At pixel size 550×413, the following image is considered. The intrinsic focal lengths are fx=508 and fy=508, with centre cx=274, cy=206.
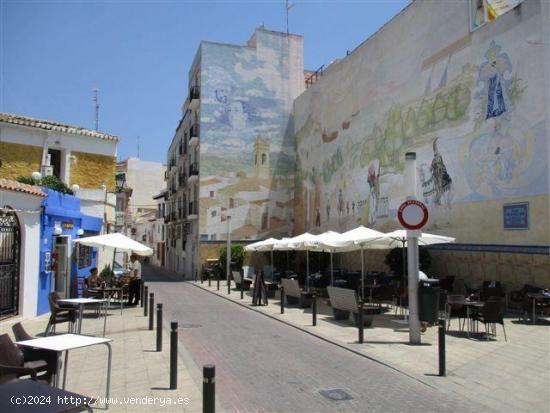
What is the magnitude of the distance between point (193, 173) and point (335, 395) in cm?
3428

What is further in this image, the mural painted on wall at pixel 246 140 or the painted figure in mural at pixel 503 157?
the mural painted on wall at pixel 246 140

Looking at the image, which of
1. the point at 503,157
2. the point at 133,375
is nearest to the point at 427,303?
the point at 133,375

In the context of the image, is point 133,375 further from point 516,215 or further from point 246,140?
point 246,140

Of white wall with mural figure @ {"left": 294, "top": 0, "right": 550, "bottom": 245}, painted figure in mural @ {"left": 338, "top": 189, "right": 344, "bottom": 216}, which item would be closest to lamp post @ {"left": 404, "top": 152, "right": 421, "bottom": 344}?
white wall with mural figure @ {"left": 294, "top": 0, "right": 550, "bottom": 245}

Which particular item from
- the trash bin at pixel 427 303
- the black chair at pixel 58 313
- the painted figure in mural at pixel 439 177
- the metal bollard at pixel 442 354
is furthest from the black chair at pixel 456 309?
the black chair at pixel 58 313

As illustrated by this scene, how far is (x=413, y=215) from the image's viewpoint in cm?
1083

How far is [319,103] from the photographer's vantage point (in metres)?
35.1

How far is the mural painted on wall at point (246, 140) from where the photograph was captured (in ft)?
127

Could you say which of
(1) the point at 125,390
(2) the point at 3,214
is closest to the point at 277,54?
(2) the point at 3,214

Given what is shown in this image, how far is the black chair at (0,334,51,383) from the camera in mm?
5250

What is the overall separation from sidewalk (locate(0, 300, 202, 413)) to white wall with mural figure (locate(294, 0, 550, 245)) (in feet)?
40.0

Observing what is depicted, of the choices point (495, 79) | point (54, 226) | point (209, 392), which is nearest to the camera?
point (209, 392)

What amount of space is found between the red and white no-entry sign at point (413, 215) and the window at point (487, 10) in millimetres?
11429

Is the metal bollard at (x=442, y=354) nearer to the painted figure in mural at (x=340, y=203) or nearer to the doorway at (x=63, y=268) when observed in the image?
the doorway at (x=63, y=268)
